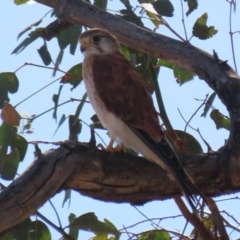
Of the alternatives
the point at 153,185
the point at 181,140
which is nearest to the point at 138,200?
the point at 153,185

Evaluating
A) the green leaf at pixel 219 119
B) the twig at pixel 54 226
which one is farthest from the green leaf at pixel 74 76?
the twig at pixel 54 226

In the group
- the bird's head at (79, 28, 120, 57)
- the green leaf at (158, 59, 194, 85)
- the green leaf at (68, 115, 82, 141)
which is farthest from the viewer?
the bird's head at (79, 28, 120, 57)

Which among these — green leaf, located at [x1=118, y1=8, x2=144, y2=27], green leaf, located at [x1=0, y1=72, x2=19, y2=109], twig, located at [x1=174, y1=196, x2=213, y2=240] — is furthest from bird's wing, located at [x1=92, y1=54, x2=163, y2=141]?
green leaf, located at [x1=0, y1=72, x2=19, y2=109]

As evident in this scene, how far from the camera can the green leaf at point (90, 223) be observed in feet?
9.70

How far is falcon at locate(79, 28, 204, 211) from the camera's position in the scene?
10.8 ft

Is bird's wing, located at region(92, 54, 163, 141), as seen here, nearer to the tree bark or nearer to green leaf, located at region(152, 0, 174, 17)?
the tree bark

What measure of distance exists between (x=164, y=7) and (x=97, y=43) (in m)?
0.74

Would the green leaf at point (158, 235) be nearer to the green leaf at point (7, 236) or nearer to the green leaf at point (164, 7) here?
the green leaf at point (7, 236)

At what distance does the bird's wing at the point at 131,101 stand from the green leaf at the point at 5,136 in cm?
59

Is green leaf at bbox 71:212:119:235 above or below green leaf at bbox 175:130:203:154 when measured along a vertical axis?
below

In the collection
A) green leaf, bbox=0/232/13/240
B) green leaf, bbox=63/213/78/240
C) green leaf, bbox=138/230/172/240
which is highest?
green leaf, bbox=138/230/172/240

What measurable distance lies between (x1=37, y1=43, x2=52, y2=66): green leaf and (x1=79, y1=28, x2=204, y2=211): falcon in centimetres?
24

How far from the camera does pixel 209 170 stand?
3.06m

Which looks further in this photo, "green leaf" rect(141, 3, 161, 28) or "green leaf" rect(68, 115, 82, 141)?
"green leaf" rect(68, 115, 82, 141)
